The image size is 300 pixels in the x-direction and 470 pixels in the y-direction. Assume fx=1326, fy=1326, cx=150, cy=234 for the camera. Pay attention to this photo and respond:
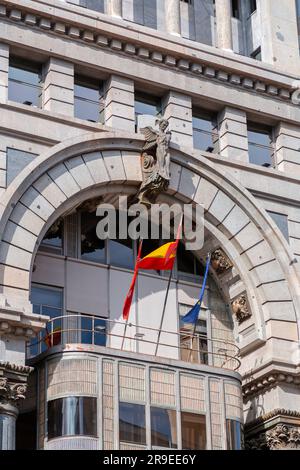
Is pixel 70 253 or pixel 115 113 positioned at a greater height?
pixel 115 113

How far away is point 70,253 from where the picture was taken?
52125 millimetres

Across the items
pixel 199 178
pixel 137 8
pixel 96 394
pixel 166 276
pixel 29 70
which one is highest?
pixel 137 8

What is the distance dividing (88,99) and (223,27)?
27.2ft

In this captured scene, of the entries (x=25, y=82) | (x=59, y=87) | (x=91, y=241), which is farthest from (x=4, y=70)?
(x=91, y=241)

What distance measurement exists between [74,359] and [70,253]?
6.12 meters

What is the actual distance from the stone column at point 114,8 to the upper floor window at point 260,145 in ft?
24.5

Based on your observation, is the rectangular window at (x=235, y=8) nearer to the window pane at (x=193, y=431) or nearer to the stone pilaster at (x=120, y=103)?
the stone pilaster at (x=120, y=103)

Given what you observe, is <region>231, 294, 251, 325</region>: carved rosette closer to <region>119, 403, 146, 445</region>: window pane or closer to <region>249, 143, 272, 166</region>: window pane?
<region>249, 143, 272, 166</region>: window pane

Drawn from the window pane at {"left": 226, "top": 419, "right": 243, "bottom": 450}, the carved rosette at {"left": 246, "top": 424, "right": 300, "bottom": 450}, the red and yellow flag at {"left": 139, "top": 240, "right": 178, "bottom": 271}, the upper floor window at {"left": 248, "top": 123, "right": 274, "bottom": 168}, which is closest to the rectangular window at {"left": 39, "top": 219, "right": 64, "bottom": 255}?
the red and yellow flag at {"left": 139, "top": 240, "right": 178, "bottom": 271}

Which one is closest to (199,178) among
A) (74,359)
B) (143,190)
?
(143,190)

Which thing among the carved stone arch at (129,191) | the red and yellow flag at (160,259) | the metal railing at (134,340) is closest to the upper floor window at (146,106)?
the carved stone arch at (129,191)

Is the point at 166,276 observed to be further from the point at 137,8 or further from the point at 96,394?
the point at 137,8

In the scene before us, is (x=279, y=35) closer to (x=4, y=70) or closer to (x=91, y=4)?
(x=91, y=4)

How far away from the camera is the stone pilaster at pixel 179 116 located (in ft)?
178
